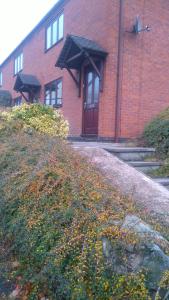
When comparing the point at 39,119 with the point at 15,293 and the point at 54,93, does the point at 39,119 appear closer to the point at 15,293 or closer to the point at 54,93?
the point at 15,293

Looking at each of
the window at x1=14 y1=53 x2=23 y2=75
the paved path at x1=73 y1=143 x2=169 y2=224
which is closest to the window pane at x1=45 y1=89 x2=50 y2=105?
the window at x1=14 y1=53 x2=23 y2=75

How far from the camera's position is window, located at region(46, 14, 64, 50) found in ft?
42.0

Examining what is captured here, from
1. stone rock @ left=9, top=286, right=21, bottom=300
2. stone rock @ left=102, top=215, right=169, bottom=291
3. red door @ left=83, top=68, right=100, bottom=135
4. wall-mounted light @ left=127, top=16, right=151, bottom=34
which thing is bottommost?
stone rock @ left=9, top=286, right=21, bottom=300

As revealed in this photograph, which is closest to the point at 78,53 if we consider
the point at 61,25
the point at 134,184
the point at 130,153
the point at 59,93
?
the point at 59,93

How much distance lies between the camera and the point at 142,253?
7.40 feet

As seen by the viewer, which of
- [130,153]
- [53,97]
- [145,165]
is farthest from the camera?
[53,97]

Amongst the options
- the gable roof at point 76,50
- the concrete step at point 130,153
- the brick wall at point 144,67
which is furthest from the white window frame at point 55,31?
the concrete step at point 130,153

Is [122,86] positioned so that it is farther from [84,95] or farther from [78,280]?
[78,280]

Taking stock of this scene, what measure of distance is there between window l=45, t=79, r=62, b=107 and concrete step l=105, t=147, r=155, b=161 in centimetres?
690

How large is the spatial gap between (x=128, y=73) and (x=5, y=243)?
738 cm

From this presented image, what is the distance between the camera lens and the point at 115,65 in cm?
907

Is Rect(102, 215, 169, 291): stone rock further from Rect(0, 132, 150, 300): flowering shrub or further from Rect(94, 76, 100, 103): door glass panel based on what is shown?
Rect(94, 76, 100, 103): door glass panel

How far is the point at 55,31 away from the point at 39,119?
8526 mm

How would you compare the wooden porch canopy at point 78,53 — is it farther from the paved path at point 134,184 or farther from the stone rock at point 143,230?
the stone rock at point 143,230
